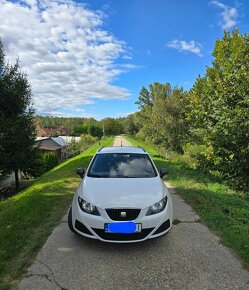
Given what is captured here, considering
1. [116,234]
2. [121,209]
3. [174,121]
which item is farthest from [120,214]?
[174,121]

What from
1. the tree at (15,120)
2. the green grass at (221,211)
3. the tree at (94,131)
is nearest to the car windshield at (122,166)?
the green grass at (221,211)

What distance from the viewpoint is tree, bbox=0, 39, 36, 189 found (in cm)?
1415

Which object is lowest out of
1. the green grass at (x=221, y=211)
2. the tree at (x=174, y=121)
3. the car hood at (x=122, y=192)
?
the green grass at (x=221, y=211)

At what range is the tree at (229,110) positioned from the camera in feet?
32.7

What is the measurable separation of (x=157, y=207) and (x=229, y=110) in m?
7.91

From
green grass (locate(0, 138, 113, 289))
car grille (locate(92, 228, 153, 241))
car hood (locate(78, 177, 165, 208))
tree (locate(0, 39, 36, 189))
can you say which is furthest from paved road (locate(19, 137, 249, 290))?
tree (locate(0, 39, 36, 189))

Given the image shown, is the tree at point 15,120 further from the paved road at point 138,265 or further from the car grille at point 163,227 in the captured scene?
the car grille at point 163,227

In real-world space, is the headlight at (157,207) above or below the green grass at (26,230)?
above

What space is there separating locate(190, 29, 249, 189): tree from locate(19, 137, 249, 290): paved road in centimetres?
561

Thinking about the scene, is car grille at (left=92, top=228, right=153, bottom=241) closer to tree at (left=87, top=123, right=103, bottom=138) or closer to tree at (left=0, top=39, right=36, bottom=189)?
tree at (left=0, top=39, right=36, bottom=189)

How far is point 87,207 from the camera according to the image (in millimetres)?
4562

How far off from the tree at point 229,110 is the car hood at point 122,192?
19.0 ft

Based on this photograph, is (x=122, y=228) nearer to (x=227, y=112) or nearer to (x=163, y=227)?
(x=163, y=227)

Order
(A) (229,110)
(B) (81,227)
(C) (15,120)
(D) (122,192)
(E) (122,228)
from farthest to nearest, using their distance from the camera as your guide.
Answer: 1. (C) (15,120)
2. (A) (229,110)
3. (D) (122,192)
4. (B) (81,227)
5. (E) (122,228)
